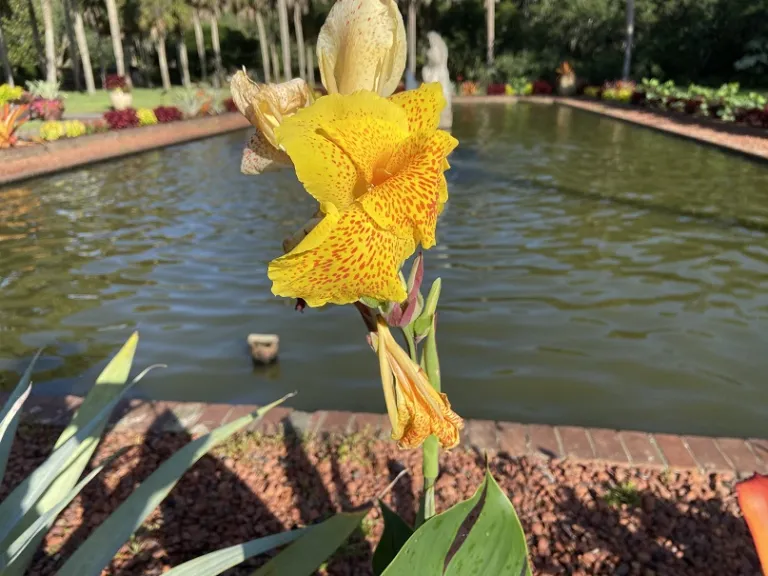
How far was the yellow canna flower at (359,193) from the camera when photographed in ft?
2.58

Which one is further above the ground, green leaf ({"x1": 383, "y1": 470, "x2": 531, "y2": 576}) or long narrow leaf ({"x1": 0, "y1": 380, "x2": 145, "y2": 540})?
green leaf ({"x1": 383, "y1": 470, "x2": 531, "y2": 576})

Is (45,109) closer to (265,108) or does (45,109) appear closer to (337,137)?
(265,108)

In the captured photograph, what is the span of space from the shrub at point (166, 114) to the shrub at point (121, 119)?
129 cm

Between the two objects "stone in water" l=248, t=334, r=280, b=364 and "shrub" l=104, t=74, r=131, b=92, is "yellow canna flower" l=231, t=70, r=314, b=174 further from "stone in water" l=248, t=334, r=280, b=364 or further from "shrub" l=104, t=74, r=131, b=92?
"shrub" l=104, t=74, r=131, b=92

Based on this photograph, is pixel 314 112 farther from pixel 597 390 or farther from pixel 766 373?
pixel 766 373

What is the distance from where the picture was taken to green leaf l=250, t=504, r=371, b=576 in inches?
62.8

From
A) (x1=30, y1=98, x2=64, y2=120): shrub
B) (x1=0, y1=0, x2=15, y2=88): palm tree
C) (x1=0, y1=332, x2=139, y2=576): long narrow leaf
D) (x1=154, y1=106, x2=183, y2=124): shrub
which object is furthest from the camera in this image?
(x1=0, y1=0, x2=15, y2=88): palm tree

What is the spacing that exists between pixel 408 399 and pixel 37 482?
1.34m

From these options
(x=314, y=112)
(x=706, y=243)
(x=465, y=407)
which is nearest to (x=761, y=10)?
(x=706, y=243)

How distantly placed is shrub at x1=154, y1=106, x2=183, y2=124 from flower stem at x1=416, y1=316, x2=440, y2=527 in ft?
63.0

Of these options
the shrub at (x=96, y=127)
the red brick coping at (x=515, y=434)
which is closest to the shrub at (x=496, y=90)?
the shrub at (x=96, y=127)

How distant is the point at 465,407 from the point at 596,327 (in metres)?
1.62

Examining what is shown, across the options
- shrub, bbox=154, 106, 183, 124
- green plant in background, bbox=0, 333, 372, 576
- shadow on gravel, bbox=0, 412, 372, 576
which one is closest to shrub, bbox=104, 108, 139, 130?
shrub, bbox=154, 106, 183, 124

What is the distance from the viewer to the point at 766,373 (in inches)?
170
